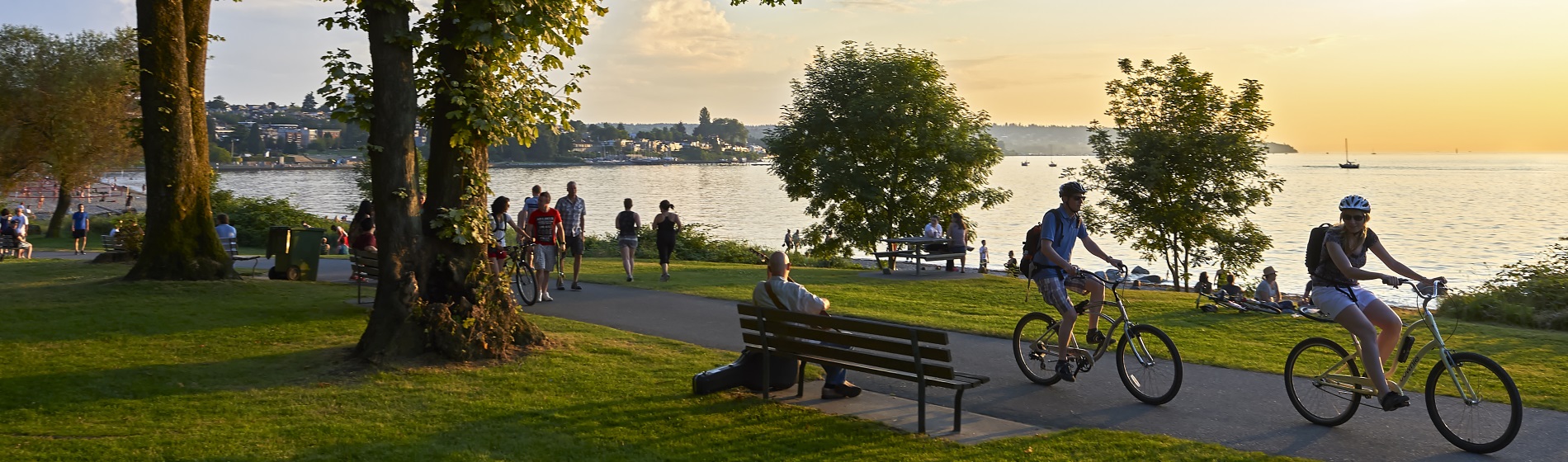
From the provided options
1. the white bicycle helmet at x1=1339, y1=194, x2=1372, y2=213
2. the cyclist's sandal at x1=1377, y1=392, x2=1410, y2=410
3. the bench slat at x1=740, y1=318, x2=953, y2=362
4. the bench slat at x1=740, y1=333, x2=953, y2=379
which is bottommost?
the cyclist's sandal at x1=1377, y1=392, x2=1410, y2=410

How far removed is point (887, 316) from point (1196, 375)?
4.76 m

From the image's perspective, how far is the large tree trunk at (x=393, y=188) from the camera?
8.90m

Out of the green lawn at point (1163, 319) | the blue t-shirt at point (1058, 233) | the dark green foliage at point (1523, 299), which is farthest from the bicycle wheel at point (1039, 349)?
the dark green foliage at point (1523, 299)

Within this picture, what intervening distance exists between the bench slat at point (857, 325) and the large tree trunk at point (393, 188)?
322 cm

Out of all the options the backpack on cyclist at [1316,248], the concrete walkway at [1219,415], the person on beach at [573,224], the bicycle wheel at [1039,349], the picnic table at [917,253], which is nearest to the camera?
the concrete walkway at [1219,415]

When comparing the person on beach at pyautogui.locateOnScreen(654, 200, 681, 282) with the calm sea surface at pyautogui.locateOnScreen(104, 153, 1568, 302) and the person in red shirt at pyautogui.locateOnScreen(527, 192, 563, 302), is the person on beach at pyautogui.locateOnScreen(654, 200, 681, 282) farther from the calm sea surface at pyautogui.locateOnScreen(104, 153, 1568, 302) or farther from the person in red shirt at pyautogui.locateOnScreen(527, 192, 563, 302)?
the calm sea surface at pyautogui.locateOnScreen(104, 153, 1568, 302)

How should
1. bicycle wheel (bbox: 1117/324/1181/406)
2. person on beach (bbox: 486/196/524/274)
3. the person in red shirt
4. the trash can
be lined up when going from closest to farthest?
1. bicycle wheel (bbox: 1117/324/1181/406)
2. person on beach (bbox: 486/196/524/274)
3. the person in red shirt
4. the trash can

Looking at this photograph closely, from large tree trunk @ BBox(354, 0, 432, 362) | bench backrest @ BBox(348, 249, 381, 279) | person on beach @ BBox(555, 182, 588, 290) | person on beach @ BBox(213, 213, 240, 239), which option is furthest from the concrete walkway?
person on beach @ BBox(213, 213, 240, 239)

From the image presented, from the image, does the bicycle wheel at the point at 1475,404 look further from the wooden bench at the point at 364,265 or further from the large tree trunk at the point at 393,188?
the wooden bench at the point at 364,265

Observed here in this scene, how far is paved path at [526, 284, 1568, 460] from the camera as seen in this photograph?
639 cm

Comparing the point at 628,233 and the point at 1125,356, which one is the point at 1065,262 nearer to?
the point at 1125,356

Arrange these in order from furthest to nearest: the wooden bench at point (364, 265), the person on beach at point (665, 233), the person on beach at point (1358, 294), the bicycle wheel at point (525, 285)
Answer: the person on beach at point (665, 233) < the bicycle wheel at point (525, 285) < the wooden bench at point (364, 265) < the person on beach at point (1358, 294)

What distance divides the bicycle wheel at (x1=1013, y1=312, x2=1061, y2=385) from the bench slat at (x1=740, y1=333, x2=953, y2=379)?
5.32 feet

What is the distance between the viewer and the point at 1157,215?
2806 cm
